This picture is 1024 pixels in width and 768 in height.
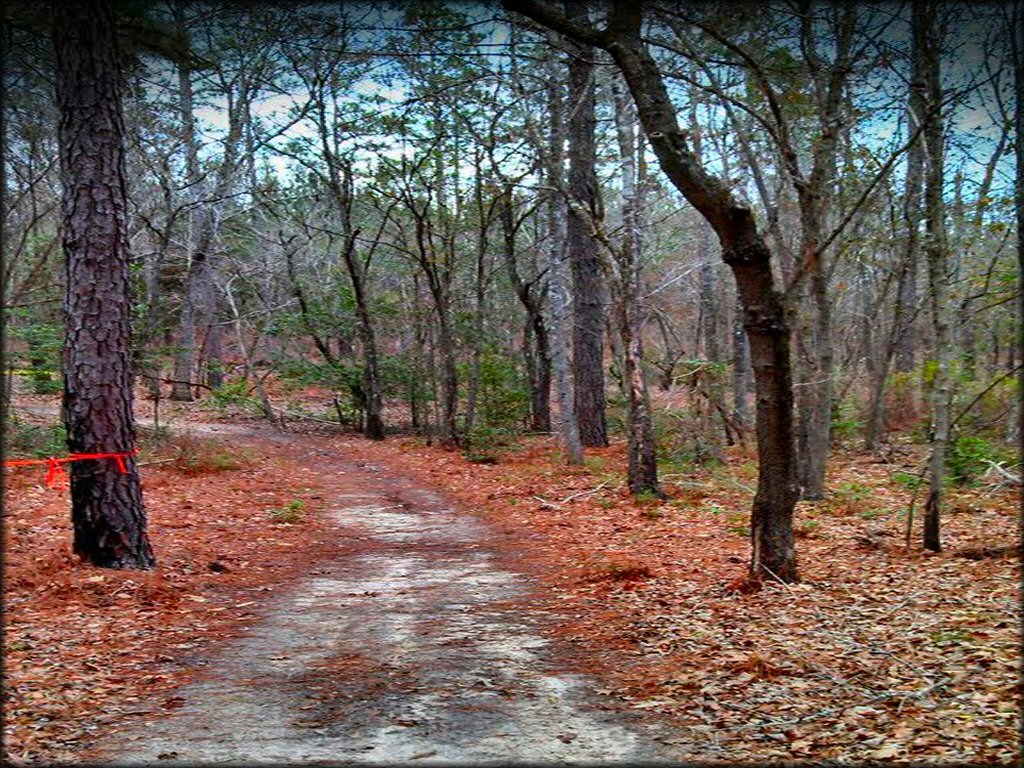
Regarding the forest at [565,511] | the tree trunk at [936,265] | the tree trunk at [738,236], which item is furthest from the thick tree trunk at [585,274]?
the tree trunk at [738,236]

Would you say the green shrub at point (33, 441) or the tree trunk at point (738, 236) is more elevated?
the tree trunk at point (738, 236)

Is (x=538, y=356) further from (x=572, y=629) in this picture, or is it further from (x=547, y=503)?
(x=572, y=629)

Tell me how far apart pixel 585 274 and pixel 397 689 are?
1415 centimetres

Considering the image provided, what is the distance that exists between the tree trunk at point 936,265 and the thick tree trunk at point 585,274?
7463 millimetres

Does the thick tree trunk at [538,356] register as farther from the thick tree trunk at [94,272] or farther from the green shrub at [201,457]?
the thick tree trunk at [94,272]

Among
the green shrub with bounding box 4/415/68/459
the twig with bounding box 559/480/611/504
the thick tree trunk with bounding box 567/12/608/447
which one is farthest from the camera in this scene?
the thick tree trunk with bounding box 567/12/608/447

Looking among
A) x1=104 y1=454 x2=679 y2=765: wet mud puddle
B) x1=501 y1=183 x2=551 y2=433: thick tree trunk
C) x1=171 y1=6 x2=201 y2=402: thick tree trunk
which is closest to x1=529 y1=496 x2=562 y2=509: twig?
x1=104 y1=454 x2=679 y2=765: wet mud puddle

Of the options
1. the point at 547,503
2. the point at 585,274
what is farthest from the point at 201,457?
the point at 585,274

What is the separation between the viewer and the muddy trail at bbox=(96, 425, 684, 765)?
386 cm

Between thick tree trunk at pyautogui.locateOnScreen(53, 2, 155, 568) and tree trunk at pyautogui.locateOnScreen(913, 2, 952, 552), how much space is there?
7.40 m

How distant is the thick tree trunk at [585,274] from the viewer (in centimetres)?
1596

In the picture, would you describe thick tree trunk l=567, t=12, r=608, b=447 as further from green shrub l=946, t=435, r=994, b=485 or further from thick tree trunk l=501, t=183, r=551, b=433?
green shrub l=946, t=435, r=994, b=485

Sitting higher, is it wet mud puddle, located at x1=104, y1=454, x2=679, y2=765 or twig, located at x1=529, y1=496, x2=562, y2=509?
twig, located at x1=529, y1=496, x2=562, y2=509

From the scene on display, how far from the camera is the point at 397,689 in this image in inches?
186
